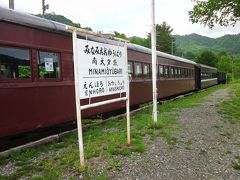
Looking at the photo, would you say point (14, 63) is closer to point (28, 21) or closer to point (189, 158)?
point (28, 21)

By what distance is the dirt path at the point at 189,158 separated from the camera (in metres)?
6.66

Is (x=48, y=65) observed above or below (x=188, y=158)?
above

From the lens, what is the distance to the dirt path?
21.9 feet

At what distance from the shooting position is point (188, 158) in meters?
7.78

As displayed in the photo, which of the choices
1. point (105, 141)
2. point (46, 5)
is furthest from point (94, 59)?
point (46, 5)

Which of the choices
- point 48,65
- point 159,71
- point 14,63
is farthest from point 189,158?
point 159,71

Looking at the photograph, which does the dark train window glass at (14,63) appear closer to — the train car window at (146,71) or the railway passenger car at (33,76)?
the railway passenger car at (33,76)

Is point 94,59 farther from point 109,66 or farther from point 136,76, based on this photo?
point 136,76

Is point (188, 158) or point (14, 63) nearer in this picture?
point (188, 158)

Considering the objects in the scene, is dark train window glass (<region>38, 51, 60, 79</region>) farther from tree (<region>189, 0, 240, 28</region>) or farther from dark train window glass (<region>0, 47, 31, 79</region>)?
tree (<region>189, 0, 240, 28</region>)

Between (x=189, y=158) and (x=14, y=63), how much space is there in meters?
4.23

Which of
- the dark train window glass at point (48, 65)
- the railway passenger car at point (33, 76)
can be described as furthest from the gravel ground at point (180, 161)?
the dark train window glass at point (48, 65)

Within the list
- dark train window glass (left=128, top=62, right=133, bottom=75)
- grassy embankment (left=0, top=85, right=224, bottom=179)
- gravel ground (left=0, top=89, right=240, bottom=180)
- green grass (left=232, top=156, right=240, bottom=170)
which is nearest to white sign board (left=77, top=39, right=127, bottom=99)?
grassy embankment (left=0, top=85, right=224, bottom=179)

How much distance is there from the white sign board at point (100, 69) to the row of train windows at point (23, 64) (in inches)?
80.8
